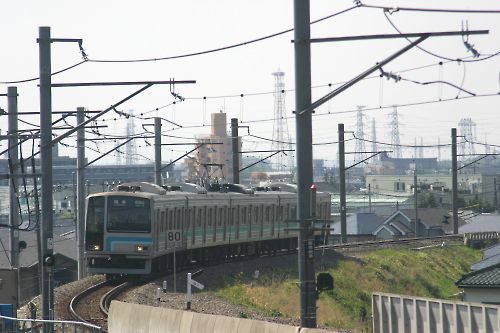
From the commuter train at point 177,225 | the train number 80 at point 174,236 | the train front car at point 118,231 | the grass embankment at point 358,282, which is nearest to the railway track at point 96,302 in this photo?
the train front car at point 118,231

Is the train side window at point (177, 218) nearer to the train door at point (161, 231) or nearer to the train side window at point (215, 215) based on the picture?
the train door at point (161, 231)

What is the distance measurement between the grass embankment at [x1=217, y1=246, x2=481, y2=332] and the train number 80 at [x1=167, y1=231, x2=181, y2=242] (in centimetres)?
197

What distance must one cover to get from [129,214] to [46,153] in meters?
11.4

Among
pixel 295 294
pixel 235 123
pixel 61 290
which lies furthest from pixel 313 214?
pixel 235 123

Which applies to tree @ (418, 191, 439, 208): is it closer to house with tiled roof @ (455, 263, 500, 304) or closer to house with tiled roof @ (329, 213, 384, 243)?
house with tiled roof @ (329, 213, 384, 243)

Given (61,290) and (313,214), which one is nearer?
(313,214)

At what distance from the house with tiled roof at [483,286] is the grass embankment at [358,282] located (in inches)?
163

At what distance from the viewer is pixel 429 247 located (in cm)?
5575

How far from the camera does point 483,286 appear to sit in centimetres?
2656

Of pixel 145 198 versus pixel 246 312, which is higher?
pixel 145 198

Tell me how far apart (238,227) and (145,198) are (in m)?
9.62

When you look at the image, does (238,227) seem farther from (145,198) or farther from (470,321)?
(470,321)

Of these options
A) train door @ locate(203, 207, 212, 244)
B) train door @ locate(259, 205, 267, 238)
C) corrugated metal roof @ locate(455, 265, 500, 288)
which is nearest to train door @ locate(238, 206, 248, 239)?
train door @ locate(259, 205, 267, 238)

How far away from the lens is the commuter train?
107 feet
